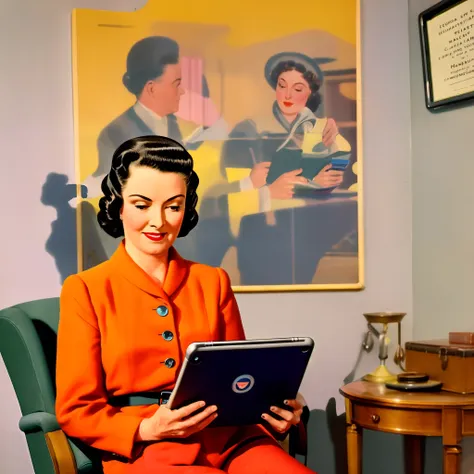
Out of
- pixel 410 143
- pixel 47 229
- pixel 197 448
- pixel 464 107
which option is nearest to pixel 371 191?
pixel 410 143

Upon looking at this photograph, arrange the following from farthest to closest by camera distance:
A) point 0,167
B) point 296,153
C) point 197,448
Answer: point 296,153 → point 0,167 → point 197,448

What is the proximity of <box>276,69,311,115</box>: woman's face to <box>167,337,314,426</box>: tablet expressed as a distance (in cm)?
131

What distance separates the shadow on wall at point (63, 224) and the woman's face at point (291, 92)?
0.82 m

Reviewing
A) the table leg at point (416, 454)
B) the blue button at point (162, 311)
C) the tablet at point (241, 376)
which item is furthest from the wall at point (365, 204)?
the tablet at point (241, 376)

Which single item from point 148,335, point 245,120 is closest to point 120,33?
Result: point 245,120

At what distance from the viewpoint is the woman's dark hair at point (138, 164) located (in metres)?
2.05

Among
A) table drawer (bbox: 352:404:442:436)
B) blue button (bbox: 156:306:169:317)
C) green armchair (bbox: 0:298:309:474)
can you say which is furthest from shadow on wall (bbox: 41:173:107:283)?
table drawer (bbox: 352:404:442:436)

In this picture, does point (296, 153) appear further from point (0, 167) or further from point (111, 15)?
point (0, 167)

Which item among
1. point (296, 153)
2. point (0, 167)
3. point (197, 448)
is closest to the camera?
point (197, 448)

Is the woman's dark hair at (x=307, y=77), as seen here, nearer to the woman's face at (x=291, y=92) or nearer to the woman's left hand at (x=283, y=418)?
the woman's face at (x=291, y=92)

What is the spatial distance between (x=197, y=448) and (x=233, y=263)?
1.12 meters

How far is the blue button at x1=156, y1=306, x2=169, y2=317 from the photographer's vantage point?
Answer: 1.99 metres

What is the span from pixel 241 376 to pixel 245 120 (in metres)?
1.33

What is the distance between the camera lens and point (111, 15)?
2795 mm
